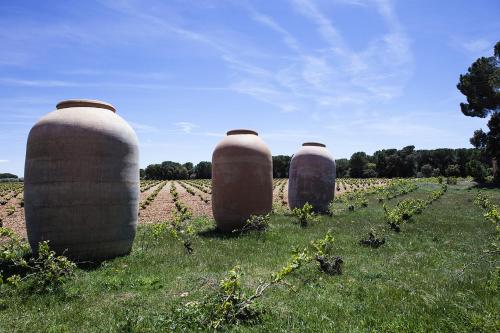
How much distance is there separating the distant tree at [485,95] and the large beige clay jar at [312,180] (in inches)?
917

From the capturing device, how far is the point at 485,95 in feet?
108

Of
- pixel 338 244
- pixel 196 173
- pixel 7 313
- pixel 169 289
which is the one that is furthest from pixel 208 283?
pixel 196 173

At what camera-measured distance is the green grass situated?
4621 mm

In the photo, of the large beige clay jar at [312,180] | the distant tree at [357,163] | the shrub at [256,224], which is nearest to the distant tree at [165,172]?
the distant tree at [357,163]

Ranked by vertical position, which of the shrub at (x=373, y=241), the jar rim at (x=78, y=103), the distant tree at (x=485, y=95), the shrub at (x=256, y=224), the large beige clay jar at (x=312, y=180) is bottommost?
the shrub at (x=373, y=241)

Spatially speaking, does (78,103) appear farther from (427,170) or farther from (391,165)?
(391,165)

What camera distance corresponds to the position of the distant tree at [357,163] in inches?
3211

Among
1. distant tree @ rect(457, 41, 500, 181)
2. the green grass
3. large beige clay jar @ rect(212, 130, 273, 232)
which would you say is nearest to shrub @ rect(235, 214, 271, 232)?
large beige clay jar @ rect(212, 130, 273, 232)

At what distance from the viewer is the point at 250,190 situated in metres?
12.0

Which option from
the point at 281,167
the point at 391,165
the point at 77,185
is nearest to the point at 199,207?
the point at 77,185

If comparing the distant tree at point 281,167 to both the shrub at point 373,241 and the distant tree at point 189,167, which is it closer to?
the distant tree at point 189,167

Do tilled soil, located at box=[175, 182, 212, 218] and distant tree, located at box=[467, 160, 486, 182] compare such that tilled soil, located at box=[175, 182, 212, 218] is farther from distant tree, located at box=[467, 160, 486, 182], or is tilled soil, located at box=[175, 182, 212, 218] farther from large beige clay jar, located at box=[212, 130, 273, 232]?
distant tree, located at box=[467, 160, 486, 182]

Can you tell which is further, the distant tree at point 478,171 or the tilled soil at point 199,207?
the distant tree at point 478,171

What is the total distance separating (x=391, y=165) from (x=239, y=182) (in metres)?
71.5
